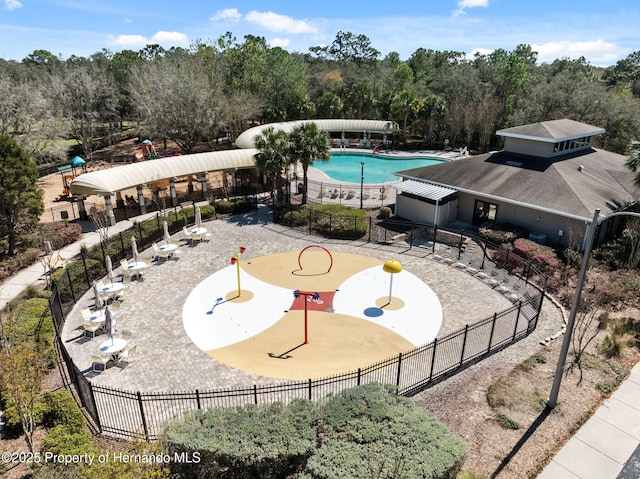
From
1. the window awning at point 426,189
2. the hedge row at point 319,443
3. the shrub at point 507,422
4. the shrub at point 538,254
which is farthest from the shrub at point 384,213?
the hedge row at point 319,443

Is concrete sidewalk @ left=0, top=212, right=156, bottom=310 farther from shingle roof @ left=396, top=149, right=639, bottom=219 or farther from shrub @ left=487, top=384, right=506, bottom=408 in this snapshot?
shingle roof @ left=396, top=149, right=639, bottom=219

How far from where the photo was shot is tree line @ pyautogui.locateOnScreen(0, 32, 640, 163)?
4512 cm

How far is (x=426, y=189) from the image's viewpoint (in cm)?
3225

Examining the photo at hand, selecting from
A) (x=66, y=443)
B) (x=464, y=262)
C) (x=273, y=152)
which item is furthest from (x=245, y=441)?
(x=273, y=152)

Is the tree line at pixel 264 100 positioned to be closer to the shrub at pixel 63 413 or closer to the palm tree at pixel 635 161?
the palm tree at pixel 635 161

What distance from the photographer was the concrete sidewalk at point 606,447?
39.8ft

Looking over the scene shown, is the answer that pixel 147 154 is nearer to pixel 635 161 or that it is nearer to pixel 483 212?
pixel 483 212

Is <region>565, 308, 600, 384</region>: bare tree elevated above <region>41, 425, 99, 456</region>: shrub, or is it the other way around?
<region>41, 425, 99, 456</region>: shrub


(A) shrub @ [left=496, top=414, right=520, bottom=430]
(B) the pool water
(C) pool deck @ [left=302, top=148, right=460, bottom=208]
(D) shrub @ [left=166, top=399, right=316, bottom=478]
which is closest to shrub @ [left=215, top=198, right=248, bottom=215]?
(C) pool deck @ [left=302, top=148, right=460, bottom=208]

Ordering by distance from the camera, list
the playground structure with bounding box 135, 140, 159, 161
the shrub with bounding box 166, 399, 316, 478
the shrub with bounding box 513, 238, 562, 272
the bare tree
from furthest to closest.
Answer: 1. the playground structure with bounding box 135, 140, 159, 161
2. the shrub with bounding box 513, 238, 562, 272
3. the bare tree
4. the shrub with bounding box 166, 399, 316, 478

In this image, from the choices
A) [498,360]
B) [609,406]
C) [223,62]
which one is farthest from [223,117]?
[609,406]

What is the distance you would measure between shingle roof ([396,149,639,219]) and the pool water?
14707 millimetres

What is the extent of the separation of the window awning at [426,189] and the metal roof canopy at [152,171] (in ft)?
48.2

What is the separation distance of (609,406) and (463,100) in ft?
181
